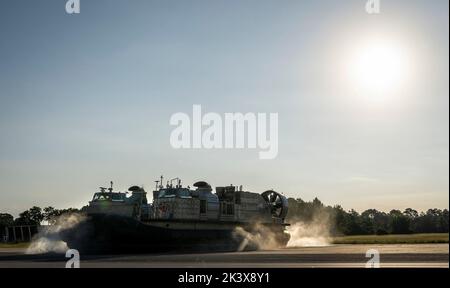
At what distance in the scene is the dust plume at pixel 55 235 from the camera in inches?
1469

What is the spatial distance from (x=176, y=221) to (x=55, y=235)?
27.8 feet

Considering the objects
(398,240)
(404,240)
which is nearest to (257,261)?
(404,240)

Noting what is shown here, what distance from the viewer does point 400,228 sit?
3900 inches

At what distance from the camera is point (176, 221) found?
4072 cm

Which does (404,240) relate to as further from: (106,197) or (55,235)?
(55,235)

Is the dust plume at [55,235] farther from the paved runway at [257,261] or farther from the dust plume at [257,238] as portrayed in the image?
the dust plume at [257,238]

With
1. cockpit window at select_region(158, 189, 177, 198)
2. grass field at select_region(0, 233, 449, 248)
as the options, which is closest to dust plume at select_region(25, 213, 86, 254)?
cockpit window at select_region(158, 189, 177, 198)

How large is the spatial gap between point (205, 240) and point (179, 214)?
2.77 meters

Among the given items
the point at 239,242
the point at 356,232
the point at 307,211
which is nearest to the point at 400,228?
the point at 356,232

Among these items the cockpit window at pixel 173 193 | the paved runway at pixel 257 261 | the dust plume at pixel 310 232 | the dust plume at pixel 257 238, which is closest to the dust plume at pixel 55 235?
the cockpit window at pixel 173 193

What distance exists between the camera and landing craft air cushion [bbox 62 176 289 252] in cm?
3656
